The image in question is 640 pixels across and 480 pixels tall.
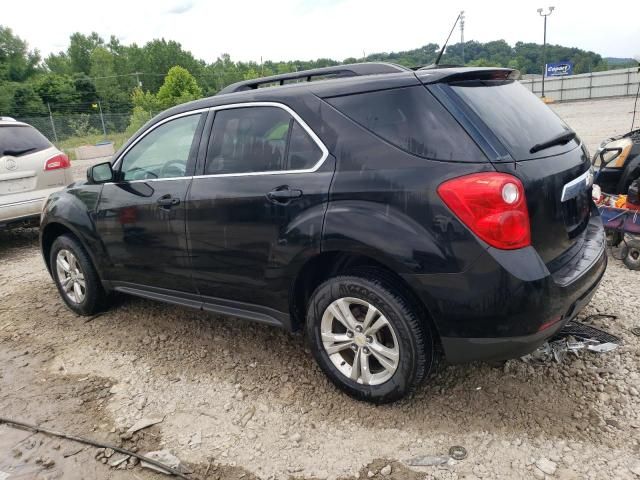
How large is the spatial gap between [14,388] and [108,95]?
76744mm

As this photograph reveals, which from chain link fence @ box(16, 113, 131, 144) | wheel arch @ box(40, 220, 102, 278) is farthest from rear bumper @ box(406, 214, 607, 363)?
chain link fence @ box(16, 113, 131, 144)

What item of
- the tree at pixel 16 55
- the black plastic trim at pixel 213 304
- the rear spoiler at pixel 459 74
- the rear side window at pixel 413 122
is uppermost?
the tree at pixel 16 55

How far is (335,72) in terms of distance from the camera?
3.23 m

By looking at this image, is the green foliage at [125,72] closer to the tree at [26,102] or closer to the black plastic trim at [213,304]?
the tree at [26,102]

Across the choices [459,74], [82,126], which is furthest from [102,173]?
[82,126]

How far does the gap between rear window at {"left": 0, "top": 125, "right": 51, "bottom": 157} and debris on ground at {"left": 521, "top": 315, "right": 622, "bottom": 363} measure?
6.46 metres

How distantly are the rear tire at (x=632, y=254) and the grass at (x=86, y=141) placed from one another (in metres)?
29.3

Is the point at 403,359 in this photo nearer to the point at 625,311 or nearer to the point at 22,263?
the point at 625,311

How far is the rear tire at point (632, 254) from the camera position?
4570mm

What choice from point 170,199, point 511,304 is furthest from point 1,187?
point 511,304

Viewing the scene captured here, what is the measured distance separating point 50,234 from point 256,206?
2.69 metres

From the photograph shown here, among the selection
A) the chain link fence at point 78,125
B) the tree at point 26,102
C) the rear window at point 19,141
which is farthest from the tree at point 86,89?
the rear window at point 19,141

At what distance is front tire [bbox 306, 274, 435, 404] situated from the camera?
264cm

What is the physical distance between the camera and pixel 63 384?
11.5ft
